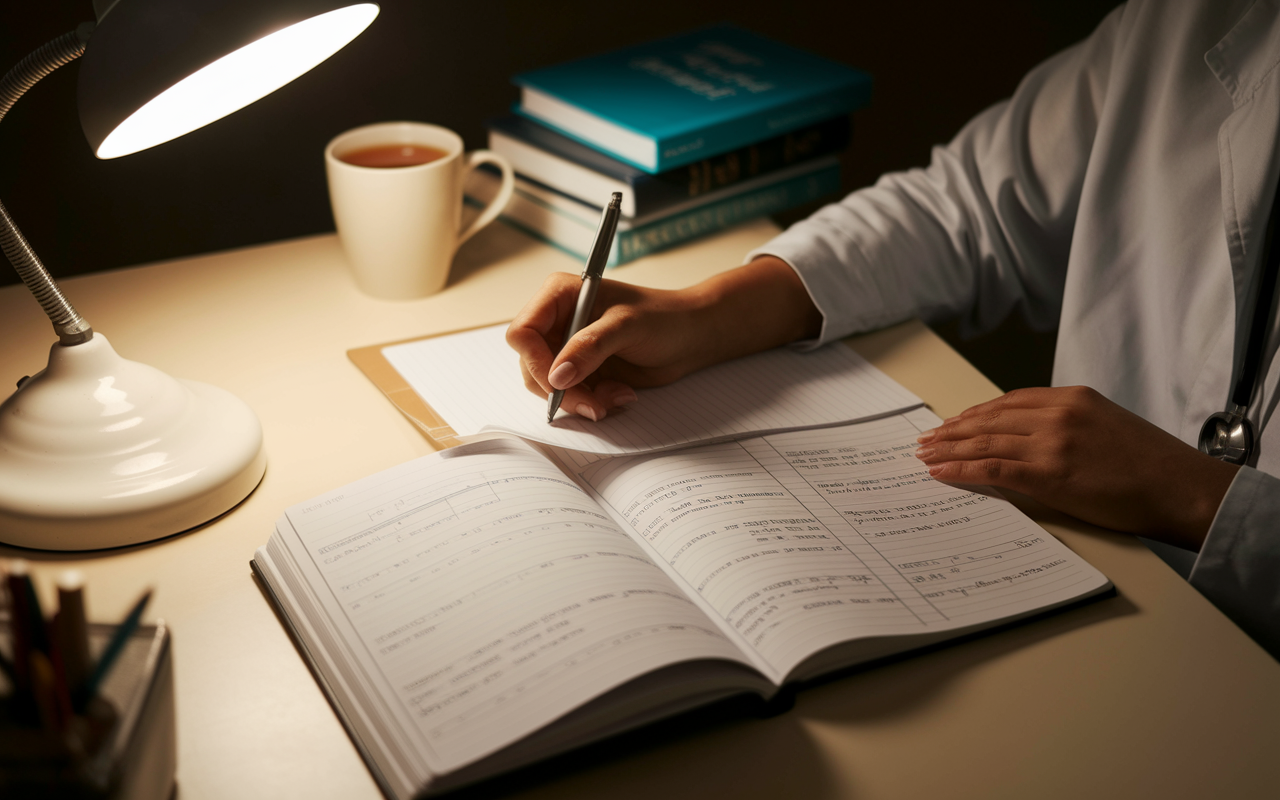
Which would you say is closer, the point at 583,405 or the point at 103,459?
the point at 103,459

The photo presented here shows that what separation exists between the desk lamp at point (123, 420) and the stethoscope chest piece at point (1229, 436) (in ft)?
2.56

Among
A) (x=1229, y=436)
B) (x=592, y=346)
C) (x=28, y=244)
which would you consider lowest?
(x=1229, y=436)

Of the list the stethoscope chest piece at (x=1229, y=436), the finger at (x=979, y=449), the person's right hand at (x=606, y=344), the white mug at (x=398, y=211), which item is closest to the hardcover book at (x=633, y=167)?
the white mug at (x=398, y=211)

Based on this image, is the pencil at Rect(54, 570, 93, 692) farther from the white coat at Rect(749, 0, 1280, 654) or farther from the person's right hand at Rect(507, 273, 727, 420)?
the white coat at Rect(749, 0, 1280, 654)

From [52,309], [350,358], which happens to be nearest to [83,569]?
[52,309]

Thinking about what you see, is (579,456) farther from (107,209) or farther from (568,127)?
(107,209)

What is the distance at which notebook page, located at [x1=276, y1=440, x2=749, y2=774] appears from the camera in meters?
0.48

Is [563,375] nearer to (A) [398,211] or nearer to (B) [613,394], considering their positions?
(B) [613,394]

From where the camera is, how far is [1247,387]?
0.83 m

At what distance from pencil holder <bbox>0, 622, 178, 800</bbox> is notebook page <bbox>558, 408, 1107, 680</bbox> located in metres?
0.30

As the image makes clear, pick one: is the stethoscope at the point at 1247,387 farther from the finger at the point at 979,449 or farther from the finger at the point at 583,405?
the finger at the point at 583,405

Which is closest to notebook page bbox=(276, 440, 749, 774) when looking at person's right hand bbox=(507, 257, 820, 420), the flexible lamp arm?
person's right hand bbox=(507, 257, 820, 420)

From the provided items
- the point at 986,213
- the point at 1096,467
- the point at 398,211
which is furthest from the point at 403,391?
the point at 986,213

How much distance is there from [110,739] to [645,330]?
503mm
